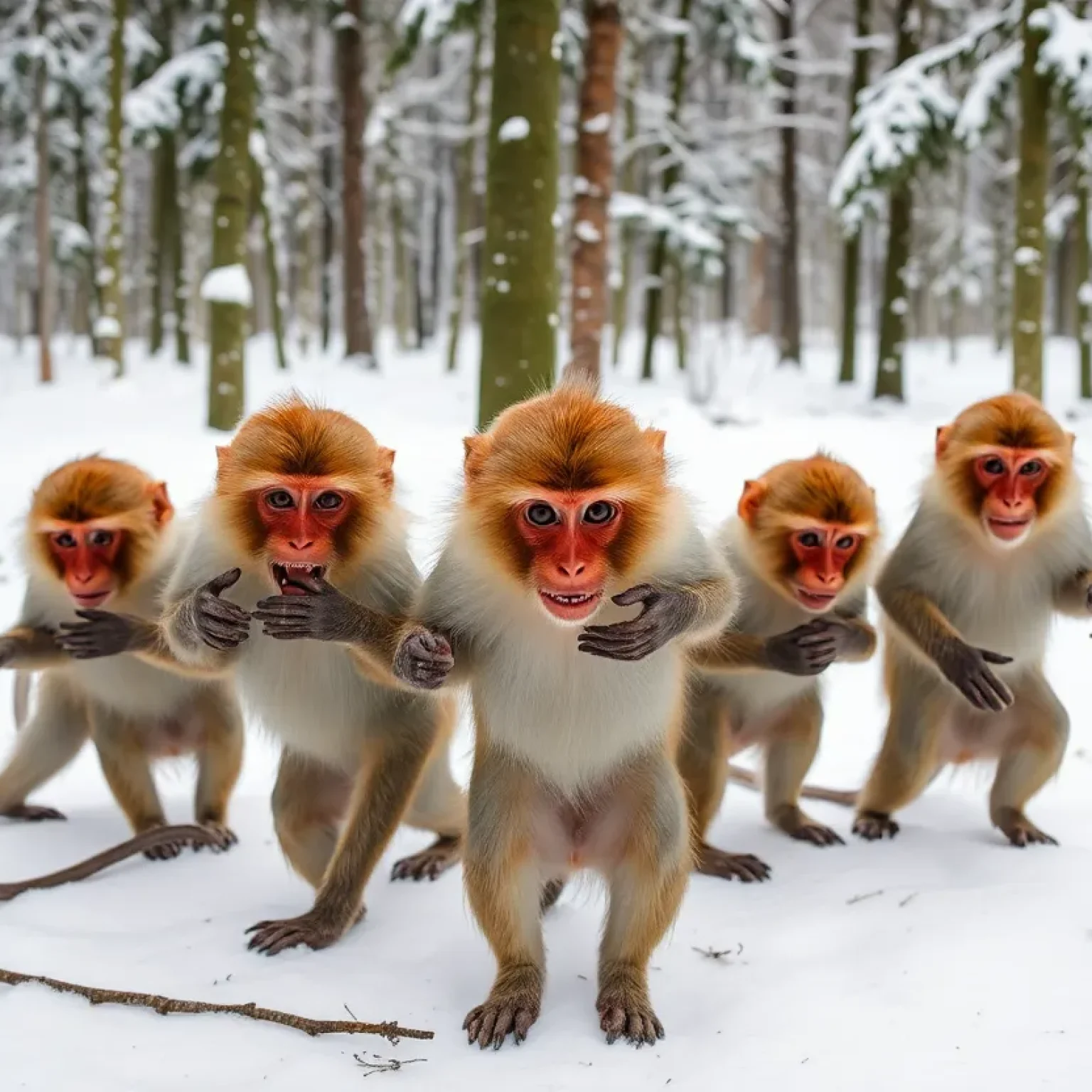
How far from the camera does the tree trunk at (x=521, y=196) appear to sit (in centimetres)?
534

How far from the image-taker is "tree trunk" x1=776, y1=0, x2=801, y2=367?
16.6 metres

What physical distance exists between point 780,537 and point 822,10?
29377mm

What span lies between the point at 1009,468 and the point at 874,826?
136cm

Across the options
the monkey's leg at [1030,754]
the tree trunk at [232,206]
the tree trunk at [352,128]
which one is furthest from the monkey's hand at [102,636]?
the tree trunk at [352,128]

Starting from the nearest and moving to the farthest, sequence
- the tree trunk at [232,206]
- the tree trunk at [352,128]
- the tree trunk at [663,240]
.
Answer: the tree trunk at [232,206] < the tree trunk at [663,240] < the tree trunk at [352,128]

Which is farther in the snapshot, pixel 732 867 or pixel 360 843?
pixel 732 867

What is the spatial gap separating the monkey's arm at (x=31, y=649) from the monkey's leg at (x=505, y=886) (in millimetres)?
1719

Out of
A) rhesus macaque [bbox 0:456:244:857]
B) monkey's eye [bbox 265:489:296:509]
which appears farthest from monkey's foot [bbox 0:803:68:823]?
monkey's eye [bbox 265:489:296:509]

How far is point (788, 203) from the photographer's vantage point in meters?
16.7

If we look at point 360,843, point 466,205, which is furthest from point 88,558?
point 466,205

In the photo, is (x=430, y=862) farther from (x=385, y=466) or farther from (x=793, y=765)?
(x=385, y=466)

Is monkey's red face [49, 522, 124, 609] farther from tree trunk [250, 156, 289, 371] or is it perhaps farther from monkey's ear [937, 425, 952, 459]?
tree trunk [250, 156, 289, 371]

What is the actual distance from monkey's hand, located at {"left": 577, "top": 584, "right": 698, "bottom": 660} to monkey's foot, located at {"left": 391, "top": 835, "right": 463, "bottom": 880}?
1.48 metres

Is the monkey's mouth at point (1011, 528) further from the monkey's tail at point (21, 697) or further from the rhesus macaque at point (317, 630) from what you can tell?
the monkey's tail at point (21, 697)
